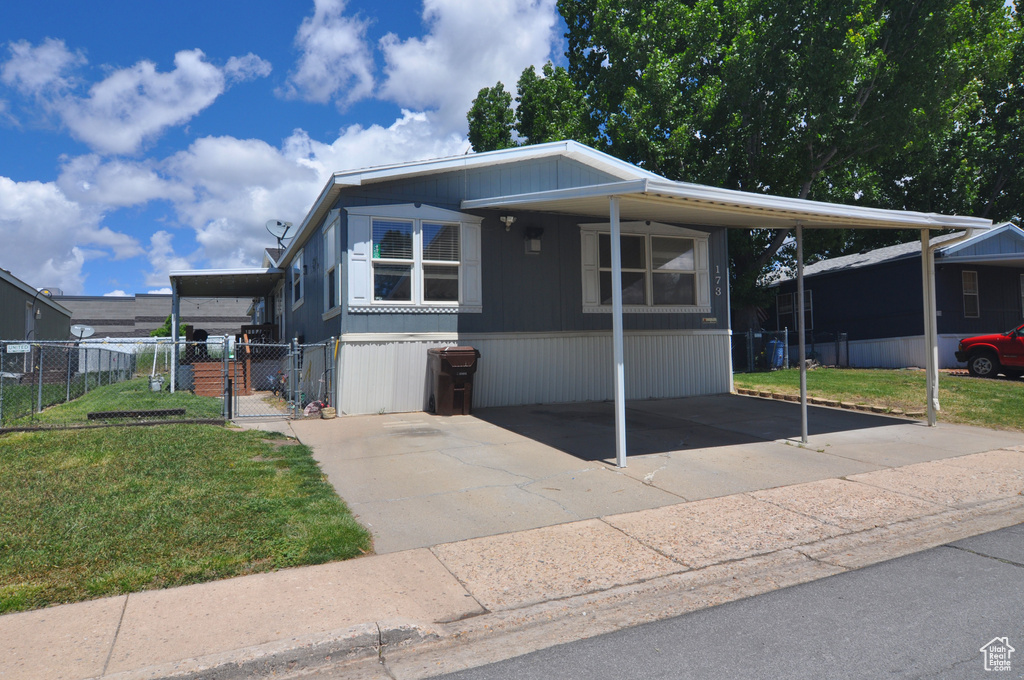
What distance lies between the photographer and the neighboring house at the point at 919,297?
19406mm

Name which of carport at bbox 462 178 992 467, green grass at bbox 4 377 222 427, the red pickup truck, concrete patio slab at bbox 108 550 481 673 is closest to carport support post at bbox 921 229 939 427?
carport at bbox 462 178 992 467

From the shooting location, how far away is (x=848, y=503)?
6.35m

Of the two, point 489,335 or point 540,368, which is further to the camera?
point 540,368

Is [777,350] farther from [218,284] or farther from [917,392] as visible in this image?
[218,284]

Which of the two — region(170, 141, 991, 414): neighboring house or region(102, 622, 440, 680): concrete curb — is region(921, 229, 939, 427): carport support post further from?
region(102, 622, 440, 680): concrete curb

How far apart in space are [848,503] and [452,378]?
20.8ft

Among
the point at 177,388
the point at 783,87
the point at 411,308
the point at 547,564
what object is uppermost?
the point at 783,87

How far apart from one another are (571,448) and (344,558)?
430cm

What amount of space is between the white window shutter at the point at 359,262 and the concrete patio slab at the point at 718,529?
6549mm

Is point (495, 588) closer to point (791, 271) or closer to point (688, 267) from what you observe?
point (688, 267)

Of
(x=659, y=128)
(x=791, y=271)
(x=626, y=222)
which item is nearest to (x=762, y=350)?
(x=791, y=271)

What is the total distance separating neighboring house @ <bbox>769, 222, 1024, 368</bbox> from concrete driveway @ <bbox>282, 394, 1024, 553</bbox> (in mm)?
10000

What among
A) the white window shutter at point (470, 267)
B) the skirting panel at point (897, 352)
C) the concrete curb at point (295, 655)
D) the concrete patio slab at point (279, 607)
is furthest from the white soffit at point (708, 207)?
the skirting panel at point (897, 352)

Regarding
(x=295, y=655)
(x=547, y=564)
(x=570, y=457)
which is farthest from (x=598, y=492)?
(x=295, y=655)
